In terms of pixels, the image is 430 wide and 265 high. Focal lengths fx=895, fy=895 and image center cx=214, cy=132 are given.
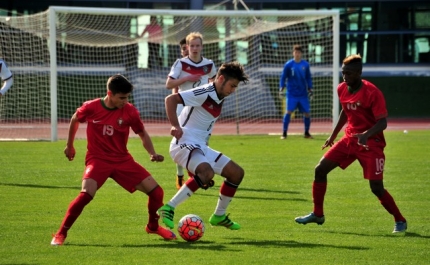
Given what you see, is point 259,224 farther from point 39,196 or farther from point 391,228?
point 39,196

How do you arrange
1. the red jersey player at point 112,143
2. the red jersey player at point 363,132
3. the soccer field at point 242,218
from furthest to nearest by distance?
the red jersey player at point 363,132, the red jersey player at point 112,143, the soccer field at point 242,218

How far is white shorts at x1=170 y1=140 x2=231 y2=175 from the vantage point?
866 cm

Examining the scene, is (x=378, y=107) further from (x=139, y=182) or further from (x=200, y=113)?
(x=139, y=182)

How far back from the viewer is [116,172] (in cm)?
816

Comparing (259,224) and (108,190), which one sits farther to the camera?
(108,190)

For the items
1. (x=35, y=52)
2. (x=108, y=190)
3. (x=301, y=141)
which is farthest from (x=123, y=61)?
(x=108, y=190)

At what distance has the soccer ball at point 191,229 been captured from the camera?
26.7 ft

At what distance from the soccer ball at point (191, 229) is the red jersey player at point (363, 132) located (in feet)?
5.15

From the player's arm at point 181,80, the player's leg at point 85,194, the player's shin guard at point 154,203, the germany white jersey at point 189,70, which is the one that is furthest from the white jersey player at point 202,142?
the germany white jersey at point 189,70

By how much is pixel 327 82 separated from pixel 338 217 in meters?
16.5

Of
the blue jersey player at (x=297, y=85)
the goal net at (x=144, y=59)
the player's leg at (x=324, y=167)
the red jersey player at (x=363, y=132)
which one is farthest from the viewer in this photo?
the goal net at (x=144, y=59)

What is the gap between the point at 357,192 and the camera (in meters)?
11.9

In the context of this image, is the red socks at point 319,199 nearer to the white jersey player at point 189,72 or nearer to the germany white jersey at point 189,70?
the white jersey player at point 189,72

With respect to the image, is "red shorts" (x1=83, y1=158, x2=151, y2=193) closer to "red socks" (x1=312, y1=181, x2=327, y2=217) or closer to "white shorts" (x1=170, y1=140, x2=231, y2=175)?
"white shorts" (x1=170, y1=140, x2=231, y2=175)
